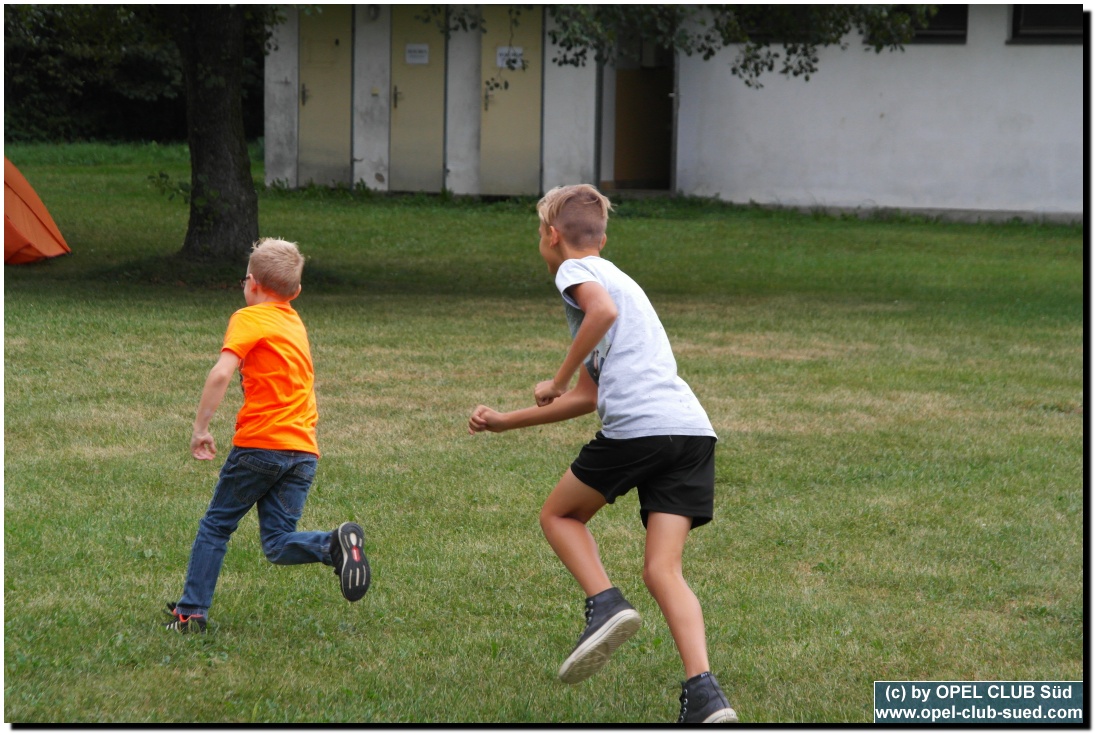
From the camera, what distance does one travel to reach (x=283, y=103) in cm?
2367

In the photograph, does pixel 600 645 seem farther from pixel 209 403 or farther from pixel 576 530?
pixel 209 403

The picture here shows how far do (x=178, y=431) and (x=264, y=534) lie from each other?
3.13 metres

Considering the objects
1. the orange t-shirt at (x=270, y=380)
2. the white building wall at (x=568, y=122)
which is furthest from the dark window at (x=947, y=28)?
the orange t-shirt at (x=270, y=380)

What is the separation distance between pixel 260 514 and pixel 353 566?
0.41 meters

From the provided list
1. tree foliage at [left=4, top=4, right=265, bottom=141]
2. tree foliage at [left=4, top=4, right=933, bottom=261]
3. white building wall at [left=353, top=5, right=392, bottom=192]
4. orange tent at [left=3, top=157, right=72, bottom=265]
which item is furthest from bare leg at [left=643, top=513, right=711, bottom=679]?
tree foliage at [left=4, top=4, right=265, bottom=141]

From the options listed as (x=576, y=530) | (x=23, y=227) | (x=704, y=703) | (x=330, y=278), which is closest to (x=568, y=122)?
(x=330, y=278)

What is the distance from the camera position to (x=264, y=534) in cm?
466

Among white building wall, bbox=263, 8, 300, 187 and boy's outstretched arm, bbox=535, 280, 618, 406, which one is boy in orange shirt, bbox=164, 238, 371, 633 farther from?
white building wall, bbox=263, 8, 300, 187

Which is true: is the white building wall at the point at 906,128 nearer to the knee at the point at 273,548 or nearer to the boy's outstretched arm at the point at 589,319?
the knee at the point at 273,548

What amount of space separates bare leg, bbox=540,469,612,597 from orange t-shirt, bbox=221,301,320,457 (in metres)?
0.91

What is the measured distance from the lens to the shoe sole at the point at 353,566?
443 centimetres

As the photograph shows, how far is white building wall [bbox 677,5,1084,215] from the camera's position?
22.5 m

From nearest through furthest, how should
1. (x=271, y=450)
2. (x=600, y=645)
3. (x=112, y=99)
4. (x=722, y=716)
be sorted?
(x=722, y=716), (x=600, y=645), (x=271, y=450), (x=112, y=99)

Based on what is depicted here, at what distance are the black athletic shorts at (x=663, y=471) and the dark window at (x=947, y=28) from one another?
2023 cm
